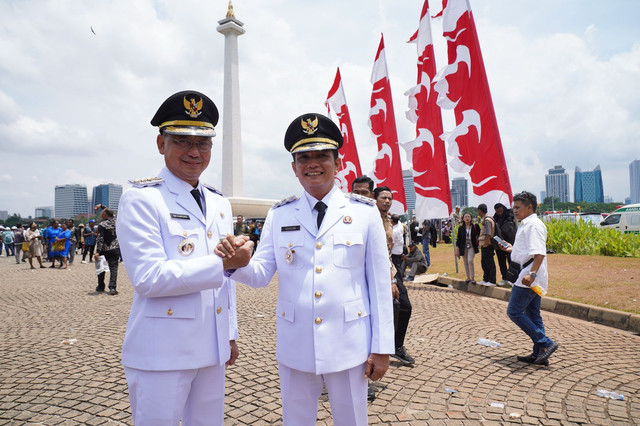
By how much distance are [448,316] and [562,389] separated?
9.91ft

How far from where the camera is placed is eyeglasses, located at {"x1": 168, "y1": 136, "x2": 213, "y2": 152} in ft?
7.00

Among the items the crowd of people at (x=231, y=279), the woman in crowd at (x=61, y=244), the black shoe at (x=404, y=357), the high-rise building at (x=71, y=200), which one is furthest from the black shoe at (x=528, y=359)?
the high-rise building at (x=71, y=200)

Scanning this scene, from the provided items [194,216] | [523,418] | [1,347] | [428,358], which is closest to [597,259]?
[428,358]

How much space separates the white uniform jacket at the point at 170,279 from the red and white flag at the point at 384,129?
39.5 ft

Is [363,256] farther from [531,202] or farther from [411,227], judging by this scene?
[411,227]

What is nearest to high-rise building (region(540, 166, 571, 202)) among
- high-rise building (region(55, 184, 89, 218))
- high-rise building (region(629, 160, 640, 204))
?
high-rise building (region(629, 160, 640, 204))

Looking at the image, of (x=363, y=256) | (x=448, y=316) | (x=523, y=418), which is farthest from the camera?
(x=448, y=316)

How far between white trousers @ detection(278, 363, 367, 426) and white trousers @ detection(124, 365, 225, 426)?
14.1 inches

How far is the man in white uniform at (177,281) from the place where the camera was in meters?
1.86

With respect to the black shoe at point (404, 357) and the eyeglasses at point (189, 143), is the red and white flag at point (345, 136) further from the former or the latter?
the eyeglasses at point (189, 143)

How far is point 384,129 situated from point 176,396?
13546 mm

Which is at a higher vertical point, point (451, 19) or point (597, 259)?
point (451, 19)

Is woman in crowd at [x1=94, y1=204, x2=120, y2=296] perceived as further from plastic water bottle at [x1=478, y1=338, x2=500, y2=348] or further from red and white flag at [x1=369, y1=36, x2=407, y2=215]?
red and white flag at [x1=369, y1=36, x2=407, y2=215]

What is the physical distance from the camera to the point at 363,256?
231 centimetres
